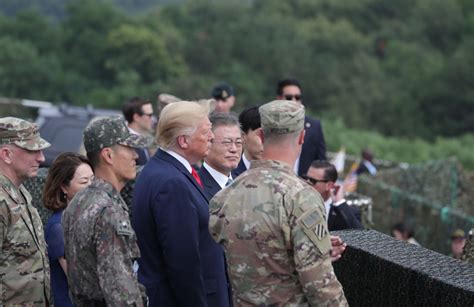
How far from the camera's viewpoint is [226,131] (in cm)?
672

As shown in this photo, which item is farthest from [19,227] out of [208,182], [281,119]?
[281,119]

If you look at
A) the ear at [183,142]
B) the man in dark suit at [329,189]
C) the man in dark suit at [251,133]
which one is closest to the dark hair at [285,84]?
the man in dark suit at [329,189]

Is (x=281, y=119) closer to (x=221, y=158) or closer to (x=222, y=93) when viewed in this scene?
(x=221, y=158)

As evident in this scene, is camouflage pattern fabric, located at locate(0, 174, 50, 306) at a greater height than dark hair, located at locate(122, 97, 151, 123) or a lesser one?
greater

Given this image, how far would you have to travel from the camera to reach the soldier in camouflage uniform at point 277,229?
15.4ft

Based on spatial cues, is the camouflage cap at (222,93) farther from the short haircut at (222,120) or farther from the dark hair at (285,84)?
the short haircut at (222,120)

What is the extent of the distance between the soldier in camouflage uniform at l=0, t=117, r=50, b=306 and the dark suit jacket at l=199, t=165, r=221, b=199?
111 centimetres

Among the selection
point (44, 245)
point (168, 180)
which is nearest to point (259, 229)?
point (168, 180)

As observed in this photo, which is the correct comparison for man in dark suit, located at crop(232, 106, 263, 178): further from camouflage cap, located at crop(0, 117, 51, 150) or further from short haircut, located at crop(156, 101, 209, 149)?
camouflage cap, located at crop(0, 117, 51, 150)

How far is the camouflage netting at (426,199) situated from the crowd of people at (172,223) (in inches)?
328

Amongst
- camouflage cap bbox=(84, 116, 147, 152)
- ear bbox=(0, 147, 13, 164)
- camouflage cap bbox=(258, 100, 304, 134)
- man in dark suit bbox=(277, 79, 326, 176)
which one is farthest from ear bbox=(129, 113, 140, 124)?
camouflage cap bbox=(258, 100, 304, 134)

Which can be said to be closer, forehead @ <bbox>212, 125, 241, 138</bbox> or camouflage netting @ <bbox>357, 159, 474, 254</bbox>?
forehead @ <bbox>212, 125, 241, 138</bbox>

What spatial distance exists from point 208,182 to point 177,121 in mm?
813

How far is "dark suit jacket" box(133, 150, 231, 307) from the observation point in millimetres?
5688
